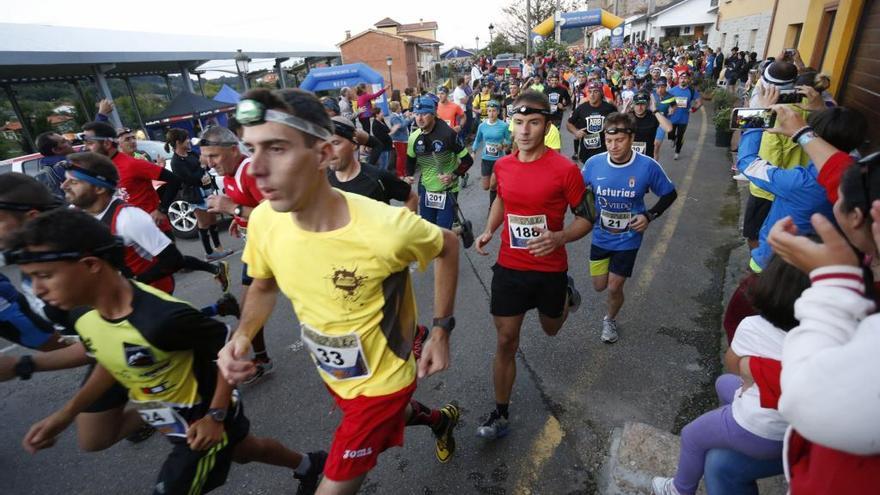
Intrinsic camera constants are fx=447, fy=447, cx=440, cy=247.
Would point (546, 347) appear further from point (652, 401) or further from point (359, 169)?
point (359, 169)

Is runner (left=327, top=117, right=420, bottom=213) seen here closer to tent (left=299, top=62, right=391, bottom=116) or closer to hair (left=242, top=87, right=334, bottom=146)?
hair (left=242, top=87, right=334, bottom=146)

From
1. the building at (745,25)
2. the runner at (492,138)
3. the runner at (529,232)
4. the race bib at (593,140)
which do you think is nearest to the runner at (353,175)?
the runner at (529,232)

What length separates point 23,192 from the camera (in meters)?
2.66

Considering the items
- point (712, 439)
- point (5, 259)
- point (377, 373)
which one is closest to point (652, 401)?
point (712, 439)

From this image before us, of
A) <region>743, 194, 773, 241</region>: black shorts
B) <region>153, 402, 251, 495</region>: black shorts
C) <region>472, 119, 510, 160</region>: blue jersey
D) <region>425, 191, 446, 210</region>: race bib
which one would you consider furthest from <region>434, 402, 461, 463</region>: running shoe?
<region>472, 119, 510, 160</region>: blue jersey

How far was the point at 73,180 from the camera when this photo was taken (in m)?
3.09

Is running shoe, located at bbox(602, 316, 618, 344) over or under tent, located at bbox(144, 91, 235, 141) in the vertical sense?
under

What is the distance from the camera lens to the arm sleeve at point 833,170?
93.4 inches

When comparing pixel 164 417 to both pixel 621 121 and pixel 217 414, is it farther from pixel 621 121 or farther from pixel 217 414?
pixel 621 121

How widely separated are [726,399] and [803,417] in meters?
1.26

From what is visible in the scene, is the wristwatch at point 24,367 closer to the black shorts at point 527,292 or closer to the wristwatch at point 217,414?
the wristwatch at point 217,414

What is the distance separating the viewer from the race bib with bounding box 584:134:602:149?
736 cm

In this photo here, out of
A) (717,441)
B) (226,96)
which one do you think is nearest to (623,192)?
(717,441)

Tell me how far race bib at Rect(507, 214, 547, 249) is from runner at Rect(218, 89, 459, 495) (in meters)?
1.11
